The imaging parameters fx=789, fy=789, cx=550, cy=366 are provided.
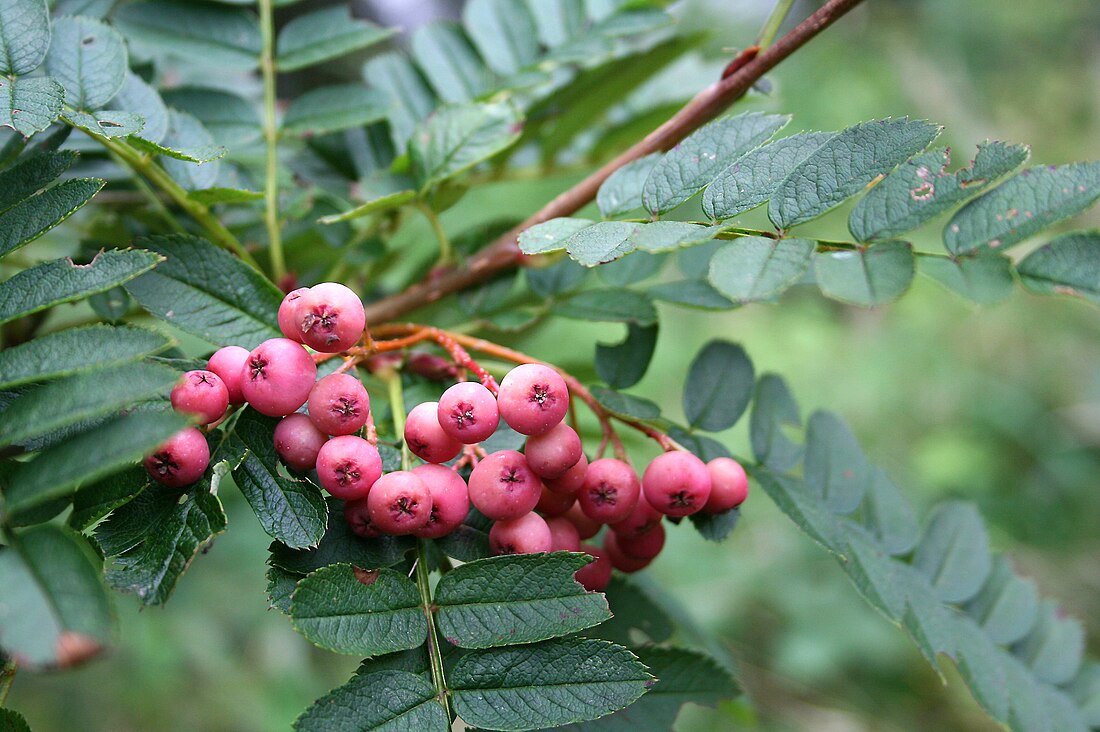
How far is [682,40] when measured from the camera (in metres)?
1.38

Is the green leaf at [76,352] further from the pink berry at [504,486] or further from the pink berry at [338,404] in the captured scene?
the pink berry at [504,486]

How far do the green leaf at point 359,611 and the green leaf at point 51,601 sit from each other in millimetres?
184

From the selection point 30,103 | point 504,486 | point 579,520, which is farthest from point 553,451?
point 30,103

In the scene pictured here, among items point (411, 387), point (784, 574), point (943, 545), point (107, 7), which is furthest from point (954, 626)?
point (784, 574)

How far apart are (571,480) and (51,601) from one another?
0.47m

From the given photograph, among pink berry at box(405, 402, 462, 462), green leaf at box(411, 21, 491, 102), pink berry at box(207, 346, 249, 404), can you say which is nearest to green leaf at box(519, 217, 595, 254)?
pink berry at box(405, 402, 462, 462)

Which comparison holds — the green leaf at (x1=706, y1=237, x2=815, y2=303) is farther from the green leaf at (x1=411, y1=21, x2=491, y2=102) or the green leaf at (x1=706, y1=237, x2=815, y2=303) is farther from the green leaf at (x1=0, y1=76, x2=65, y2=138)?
the green leaf at (x1=411, y1=21, x2=491, y2=102)

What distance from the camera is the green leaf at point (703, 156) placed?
840mm

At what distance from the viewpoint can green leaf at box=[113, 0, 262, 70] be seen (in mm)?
1181

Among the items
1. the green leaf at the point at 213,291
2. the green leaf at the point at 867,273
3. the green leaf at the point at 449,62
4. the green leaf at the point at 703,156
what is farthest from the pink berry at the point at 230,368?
the green leaf at the point at 449,62

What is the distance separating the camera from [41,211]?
757mm

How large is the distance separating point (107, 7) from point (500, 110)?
598mm

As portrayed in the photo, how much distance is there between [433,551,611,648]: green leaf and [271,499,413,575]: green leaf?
63 millimetres

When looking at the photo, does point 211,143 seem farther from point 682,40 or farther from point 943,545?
point 943,545
